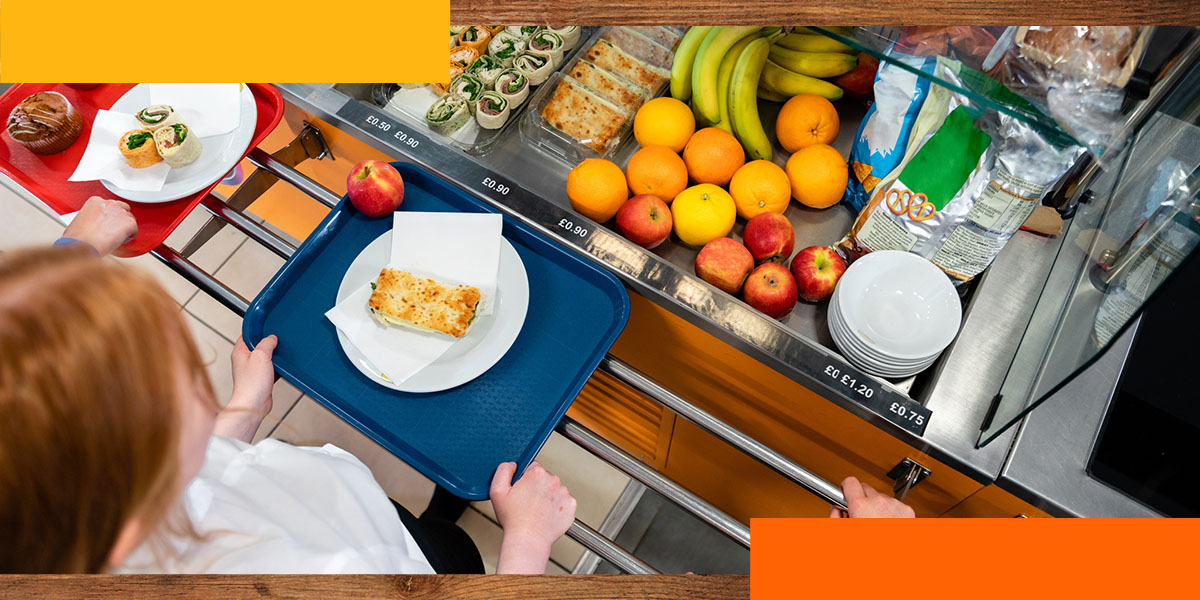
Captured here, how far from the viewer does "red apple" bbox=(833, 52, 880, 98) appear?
1526 mm

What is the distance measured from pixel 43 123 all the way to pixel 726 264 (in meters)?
1.54

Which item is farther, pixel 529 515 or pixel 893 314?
pixel 893 314

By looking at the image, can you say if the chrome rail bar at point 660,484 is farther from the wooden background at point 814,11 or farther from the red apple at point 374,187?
the wooden background at point 814,11

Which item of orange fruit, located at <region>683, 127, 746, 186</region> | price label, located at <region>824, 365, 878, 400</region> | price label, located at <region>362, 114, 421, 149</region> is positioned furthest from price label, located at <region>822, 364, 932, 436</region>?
price label, located at <region>362, 114, 421, 149</region>

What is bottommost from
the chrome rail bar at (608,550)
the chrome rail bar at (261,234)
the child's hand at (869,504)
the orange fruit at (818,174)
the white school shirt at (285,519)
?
the white school shirt at (285,519)

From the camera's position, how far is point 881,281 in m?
1.29

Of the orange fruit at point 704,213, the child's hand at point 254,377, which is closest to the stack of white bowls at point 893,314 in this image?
the orange fruit at point 704,213

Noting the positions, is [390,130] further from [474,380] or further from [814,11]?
[814,11]

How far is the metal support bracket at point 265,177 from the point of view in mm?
1568

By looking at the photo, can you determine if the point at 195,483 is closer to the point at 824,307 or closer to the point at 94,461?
the point at 94,461

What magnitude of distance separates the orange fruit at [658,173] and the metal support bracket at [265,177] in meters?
0.84

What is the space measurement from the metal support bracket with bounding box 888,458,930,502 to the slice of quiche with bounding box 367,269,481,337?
35.2 inches

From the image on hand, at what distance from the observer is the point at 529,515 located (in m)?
1.14

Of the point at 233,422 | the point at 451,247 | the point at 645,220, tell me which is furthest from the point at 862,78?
the point at 233,422
